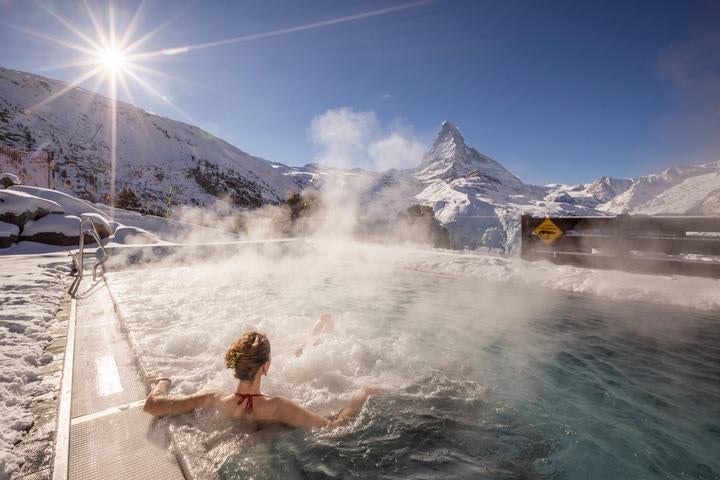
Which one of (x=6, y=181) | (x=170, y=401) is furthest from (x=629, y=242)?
(x=6, y=181)

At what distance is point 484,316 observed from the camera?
5062 mm

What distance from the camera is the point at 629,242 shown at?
6.44 metres

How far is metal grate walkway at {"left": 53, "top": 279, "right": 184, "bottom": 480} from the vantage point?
1.49 m

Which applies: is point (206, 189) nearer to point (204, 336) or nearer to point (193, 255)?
point (193, 255)

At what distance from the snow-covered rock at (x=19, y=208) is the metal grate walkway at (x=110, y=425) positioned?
33.1 feet

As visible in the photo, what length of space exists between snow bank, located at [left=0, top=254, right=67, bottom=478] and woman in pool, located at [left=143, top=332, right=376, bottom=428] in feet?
1.91

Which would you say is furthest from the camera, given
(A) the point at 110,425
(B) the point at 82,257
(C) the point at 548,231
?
(C) the point at 548,231

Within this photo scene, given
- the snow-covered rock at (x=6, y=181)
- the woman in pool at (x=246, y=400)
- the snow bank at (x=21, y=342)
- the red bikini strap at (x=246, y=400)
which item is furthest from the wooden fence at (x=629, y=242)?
the snow-covered rock at (x=6, y=181)

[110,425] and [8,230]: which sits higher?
[8,230]

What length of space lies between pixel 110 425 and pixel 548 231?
825cm


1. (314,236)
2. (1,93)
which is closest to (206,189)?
(1,93)

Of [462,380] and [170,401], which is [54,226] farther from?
[462,380]

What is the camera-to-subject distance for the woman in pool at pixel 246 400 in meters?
2.01

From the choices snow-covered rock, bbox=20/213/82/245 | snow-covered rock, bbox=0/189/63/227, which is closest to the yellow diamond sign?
snow-covered rock, bbox=20/213/82/245
